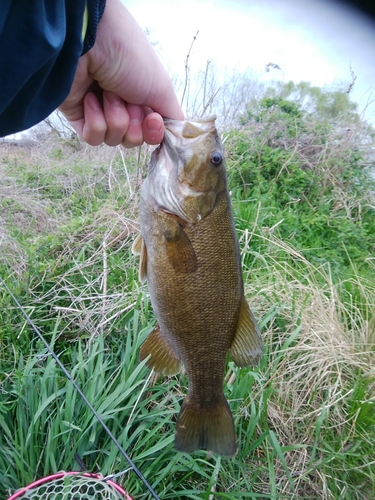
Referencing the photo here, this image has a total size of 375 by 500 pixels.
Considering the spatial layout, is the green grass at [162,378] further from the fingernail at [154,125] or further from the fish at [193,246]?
the fingernail at [154,125]

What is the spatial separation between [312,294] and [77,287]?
6.74 ft

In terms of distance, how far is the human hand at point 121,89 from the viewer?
4.31 ft

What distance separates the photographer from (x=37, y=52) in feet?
2.77

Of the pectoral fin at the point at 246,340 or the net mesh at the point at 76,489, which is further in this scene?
the net mesh at the point at 76,489

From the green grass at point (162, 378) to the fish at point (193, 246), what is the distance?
A: 0.67m

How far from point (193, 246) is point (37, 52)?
84cm

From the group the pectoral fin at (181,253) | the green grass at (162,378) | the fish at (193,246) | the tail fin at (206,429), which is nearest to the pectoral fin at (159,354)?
the fish at (193,246)

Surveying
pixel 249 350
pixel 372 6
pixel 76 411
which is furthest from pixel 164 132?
pixel 372 6

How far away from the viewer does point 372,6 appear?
18.1ft

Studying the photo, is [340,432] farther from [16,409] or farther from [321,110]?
[321,110]

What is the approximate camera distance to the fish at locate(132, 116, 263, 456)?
1456 millimetres

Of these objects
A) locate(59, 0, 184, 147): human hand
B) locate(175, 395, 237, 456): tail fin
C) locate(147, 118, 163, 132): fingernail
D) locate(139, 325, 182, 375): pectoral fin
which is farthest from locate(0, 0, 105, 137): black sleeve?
locate(175, 395, 237, 456): tail fin

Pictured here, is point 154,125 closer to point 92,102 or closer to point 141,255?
point 92,102

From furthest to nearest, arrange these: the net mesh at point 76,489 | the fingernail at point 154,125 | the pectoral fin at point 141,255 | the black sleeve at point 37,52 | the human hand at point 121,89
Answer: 1. the net mesh at point 76,489
2. the pectoral fin at point 141,255
3. the fingernail at point 154,125
4. the human hand at point 121,89
5. the black sleeve at point 37,52
